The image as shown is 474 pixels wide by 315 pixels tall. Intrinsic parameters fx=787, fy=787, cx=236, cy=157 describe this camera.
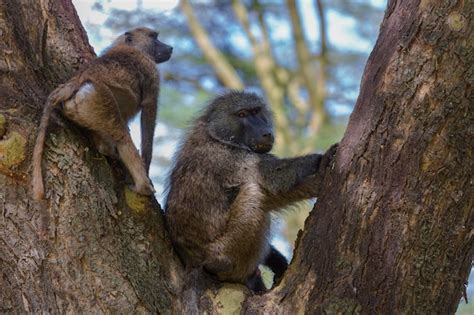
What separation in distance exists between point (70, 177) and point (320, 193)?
1266mm

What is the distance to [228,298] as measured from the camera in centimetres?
411

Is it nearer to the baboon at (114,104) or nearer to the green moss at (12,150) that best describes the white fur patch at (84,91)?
the baboon at (114,104)

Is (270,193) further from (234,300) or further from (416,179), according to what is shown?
(416,179)

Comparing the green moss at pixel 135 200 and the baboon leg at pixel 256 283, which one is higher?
the green moss at pixel 135 200

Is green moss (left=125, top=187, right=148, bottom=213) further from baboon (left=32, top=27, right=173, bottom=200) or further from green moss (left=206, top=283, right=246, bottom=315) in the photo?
green moss (left=206, top=283, right=246, bottom=315)

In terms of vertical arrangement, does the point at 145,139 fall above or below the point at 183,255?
above

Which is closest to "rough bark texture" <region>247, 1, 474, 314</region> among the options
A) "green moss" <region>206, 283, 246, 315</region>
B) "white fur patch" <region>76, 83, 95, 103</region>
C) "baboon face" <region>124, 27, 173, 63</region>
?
"green moss" <region>206, 283, 246, 315</region>

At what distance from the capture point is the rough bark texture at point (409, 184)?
3.57 meters

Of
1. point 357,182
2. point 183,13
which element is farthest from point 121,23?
point 357,182

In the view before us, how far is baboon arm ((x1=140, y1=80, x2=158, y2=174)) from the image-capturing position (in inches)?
201

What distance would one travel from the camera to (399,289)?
3.62 metres

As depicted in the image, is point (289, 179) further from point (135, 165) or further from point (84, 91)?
point (84, 91)

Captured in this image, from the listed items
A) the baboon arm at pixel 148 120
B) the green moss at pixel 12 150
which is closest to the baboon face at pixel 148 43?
the baboon arm at pixel 148 120

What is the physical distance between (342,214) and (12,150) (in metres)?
1.66
